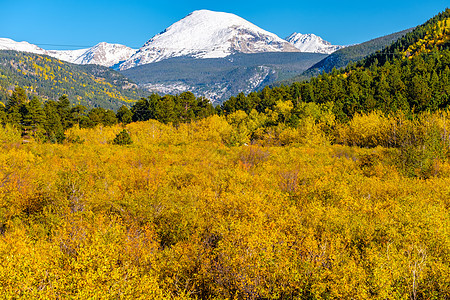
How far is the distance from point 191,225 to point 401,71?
152376 millimetres

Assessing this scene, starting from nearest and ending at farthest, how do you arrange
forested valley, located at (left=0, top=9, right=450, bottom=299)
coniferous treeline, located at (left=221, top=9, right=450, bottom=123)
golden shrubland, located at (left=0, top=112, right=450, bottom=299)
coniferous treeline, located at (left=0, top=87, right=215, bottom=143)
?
golden shrubland, located at (left=0, top=112, right=450, bottom=299) → forested valley, located at (left=0, top=9, right=450, bottom=299) → coniferous treeline, located at (left=0, top=87, right=215, bottom=143) → coniferous treeline, located at (left=221, top=9, right=450, bottom=123)

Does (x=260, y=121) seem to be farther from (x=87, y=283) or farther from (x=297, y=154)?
(x=87, y=283)

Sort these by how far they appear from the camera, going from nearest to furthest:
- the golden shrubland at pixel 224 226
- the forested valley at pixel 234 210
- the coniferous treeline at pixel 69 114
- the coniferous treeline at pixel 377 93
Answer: the golden shrubland at pixel 224 226
the forested valley at pixel 234 210
the coniferous treeline at pixel 69 114
the coniferous treeline at pixel 377 93

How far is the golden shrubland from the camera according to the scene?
18359mm

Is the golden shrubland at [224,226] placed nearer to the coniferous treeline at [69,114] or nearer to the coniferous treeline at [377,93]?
the coniferous treeline at [69,114]

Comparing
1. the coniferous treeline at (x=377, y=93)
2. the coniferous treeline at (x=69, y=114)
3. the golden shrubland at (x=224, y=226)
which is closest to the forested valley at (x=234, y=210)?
the golden shrubland at (x=224, y=226)

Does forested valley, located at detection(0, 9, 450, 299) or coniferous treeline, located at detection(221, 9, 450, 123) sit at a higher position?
coniferous treeline, located at detection(221, 9, 450, 123)

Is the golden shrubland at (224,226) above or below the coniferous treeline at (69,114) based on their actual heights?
below

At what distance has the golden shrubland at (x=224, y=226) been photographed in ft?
60.2

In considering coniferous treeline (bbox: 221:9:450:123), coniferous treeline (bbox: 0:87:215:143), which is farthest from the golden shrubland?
coniferous treeline (bbox: 221:9:450:123)

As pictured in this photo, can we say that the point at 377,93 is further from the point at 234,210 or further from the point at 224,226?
the point at 224,226

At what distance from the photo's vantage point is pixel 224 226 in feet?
93.6

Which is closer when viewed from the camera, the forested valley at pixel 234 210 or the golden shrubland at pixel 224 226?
the golden shrubland at pixel 224 226

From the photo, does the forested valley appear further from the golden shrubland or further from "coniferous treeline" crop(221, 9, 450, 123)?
Answer: "coniferous treeline" crop(221, 9, 450, 123)
